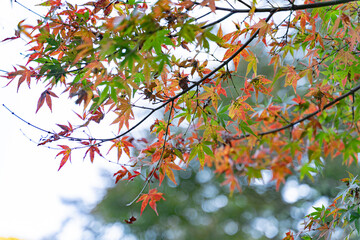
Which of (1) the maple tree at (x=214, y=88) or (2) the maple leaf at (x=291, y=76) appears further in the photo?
(2) the maple leaf at (x=291, y=76)

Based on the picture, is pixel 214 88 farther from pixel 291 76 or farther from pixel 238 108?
pixel 291 76

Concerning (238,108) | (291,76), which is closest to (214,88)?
(238,108)

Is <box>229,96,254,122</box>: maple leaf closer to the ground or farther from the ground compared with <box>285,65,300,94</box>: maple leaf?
closer to the ground

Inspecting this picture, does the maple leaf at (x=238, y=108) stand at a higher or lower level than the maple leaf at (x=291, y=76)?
lower

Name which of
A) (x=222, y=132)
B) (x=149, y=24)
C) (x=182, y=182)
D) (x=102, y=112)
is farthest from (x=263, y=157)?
(x=182, y=182)

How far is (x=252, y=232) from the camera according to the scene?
3.96 metres

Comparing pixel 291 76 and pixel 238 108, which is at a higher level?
pixel 291 76

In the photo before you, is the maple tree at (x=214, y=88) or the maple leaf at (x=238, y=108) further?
the maple leaf at (x=238, y=108)

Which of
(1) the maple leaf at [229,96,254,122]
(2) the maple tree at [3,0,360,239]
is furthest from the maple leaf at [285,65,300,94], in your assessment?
(1) the maple leaf at [229,96,254,122]

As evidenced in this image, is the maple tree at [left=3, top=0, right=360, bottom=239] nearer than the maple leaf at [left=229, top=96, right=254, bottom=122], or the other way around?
the maple tree at [left=3, top=0, right=360, bottom=239]

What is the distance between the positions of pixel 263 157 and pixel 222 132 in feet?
1.05

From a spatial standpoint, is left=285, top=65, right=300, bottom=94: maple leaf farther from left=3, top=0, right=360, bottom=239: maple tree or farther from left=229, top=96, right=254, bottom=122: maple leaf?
left=229, top=96, right=254, bottom=122: maple leaf

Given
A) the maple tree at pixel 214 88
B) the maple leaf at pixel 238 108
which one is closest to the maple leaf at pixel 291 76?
the maple tree at pixel 214 88

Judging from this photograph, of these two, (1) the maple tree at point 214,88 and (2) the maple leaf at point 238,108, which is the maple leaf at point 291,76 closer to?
(1) the maple tree at point 214,88
